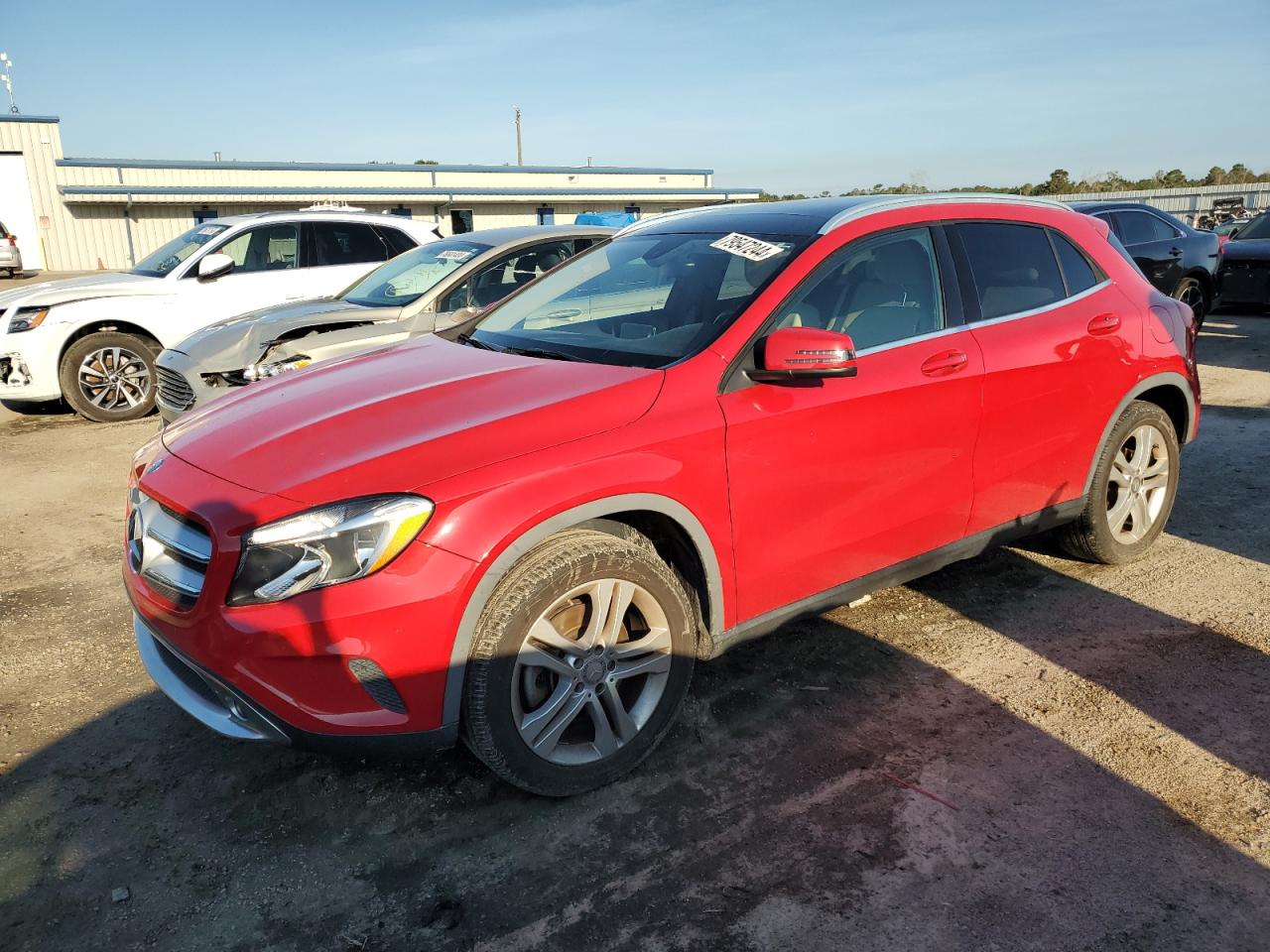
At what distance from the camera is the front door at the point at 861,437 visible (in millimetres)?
3096

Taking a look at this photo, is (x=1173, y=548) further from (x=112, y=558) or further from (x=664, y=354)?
(x=112, y=558)

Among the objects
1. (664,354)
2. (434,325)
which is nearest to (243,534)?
(664,354)

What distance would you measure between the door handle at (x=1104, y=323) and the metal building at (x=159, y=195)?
2934 cm

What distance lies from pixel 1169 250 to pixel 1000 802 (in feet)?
36.6

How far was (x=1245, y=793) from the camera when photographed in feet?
9.28

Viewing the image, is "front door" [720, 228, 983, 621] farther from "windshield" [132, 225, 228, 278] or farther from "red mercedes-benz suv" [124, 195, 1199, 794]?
"windshield" [132, 225, 228, 278]

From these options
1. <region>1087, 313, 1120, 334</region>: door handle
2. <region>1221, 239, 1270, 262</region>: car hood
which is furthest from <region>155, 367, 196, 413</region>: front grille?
<region>1221, 239, 1270, 262</region>: car hood

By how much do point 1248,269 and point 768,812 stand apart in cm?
1408

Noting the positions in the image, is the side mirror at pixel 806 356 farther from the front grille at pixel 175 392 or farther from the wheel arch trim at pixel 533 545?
the front grille at pixel 175 392

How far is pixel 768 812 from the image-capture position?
110 inches

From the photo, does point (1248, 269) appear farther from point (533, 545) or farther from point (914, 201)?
point (533, 545)

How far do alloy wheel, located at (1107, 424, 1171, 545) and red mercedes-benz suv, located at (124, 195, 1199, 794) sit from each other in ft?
0.60

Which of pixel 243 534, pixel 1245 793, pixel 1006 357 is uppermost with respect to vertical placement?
pixel 1006 357

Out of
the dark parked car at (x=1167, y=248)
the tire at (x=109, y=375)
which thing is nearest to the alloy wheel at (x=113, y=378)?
the tire at (x=109, y=375)
